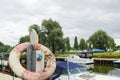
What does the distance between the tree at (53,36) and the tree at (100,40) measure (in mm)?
19214

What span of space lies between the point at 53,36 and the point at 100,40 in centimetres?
2214

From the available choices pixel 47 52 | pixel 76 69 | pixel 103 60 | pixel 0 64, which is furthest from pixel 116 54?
pixel 47 52

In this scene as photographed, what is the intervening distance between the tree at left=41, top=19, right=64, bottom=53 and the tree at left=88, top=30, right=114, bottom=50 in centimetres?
1921

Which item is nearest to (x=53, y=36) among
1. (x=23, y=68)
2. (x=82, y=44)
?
(x=82, y=44)

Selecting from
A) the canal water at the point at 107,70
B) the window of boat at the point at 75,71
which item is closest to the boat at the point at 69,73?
the window of boat at the point at 75,71

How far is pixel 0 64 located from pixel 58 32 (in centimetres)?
2446

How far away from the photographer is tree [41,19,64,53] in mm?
42844

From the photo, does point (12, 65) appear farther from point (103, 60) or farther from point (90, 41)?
point (90, 41)

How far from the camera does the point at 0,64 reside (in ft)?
63.3

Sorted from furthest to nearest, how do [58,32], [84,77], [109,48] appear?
[109,48] < [58,32] < [84,77]

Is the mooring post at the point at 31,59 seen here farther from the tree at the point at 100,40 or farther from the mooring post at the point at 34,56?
the tree at the point at 100,40

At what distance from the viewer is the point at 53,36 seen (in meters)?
42.9

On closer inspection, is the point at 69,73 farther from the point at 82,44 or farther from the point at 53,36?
the point at 82,44

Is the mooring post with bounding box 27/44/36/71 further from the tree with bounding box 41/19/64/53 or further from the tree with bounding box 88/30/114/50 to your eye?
the tree with bounding box 88/30/114/50
